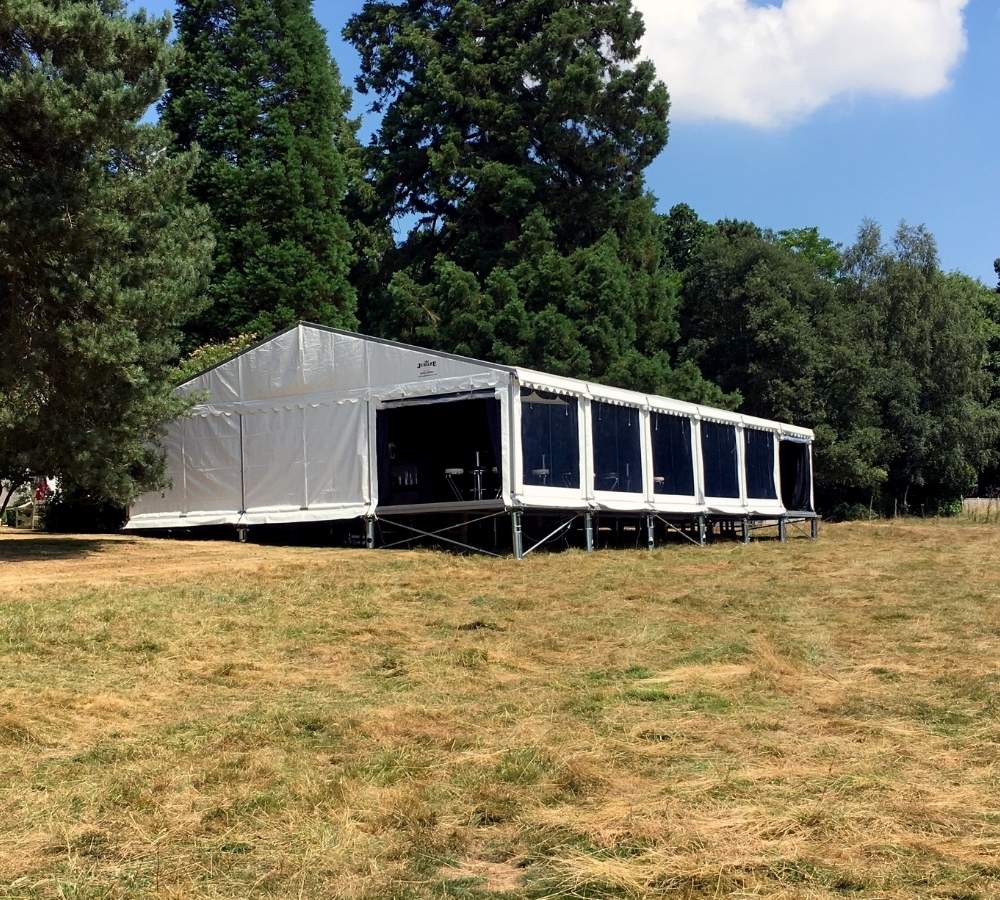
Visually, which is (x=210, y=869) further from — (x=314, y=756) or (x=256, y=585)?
(x=256, y=585)

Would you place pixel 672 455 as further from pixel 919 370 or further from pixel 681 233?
pixel 681 233

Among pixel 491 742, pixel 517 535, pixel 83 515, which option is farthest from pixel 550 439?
pixel 491 742

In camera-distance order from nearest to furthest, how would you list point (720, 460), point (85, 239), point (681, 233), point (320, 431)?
point (85, 239)
point (320, 431)
point (720, 460)
point (681, 233)

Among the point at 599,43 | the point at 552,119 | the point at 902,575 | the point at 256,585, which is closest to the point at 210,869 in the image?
the point at 256,585

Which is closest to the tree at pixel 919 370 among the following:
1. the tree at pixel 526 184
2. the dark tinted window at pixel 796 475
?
the tree at pixel 526 184

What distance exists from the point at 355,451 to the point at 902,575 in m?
7.63

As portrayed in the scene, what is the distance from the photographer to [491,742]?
516cm

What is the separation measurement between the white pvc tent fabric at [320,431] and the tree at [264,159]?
906 cm

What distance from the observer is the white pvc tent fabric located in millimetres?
14945

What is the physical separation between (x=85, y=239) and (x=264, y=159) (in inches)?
637

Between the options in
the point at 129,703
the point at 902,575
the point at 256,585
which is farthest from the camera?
the point at 902,575

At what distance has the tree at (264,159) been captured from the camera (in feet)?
88.0

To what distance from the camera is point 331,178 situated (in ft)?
93.7

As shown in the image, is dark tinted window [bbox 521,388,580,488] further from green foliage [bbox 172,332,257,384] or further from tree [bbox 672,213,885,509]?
tree [bbox 672,213,885,509]
